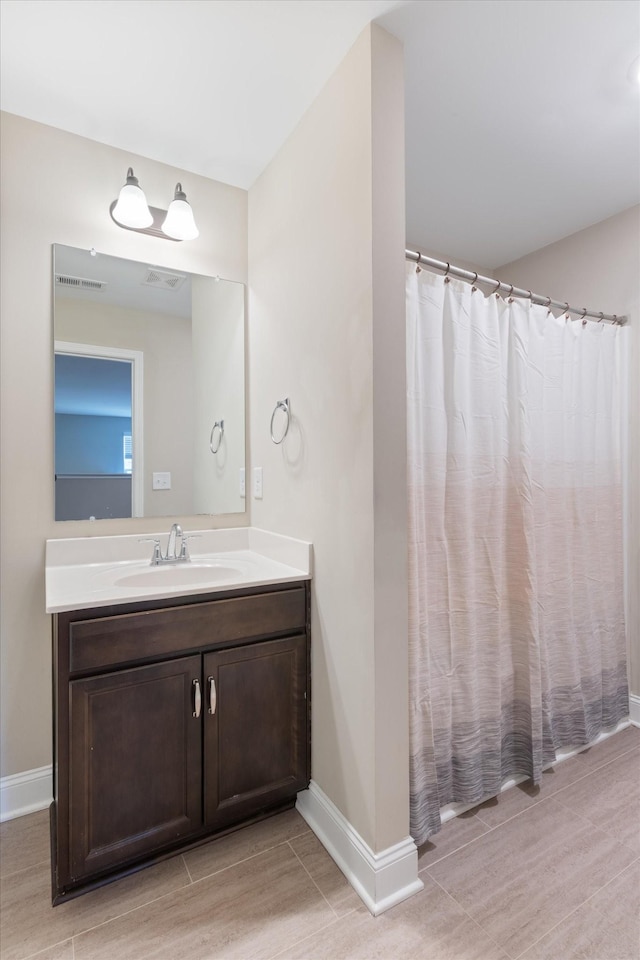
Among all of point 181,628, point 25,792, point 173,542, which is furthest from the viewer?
point 173,542

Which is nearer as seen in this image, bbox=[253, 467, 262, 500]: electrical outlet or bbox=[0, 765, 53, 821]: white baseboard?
bbox=[0, 765, 53, 821]: white baseboard

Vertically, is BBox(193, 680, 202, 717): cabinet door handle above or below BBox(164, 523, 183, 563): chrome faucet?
below

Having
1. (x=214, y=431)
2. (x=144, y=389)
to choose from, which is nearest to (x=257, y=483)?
(x=214, y=431)

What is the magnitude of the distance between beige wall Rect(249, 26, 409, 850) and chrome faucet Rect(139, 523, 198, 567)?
1.75ft

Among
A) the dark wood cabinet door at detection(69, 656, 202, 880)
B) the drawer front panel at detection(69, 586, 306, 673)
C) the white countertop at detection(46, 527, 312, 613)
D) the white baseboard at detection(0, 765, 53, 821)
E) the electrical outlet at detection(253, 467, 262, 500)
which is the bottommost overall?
the white baseboard at detection(0, 765, 53, 821)

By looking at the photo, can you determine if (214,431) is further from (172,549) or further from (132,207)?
(132,207)

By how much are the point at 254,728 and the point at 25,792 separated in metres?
0.95

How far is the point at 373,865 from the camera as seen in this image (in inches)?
51.8

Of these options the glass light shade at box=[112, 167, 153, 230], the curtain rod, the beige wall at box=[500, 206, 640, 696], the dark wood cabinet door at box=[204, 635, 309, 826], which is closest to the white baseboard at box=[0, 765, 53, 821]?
the dark wood cabinet door at box=[204, 635, 309, 826]

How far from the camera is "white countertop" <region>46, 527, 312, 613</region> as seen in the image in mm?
1449

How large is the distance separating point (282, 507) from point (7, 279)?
133cm

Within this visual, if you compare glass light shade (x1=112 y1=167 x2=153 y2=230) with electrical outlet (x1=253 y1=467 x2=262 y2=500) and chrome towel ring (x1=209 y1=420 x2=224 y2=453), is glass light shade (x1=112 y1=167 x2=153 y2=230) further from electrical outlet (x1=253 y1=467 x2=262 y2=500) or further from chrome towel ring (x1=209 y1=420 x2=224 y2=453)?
electrical outlet (x1=253 y1=467 x2=262 y2=500)

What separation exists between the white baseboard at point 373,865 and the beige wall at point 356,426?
0.04 m

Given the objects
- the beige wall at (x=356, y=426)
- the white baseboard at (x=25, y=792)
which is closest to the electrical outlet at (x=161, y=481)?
the beige wall at (x=356, y=426)
